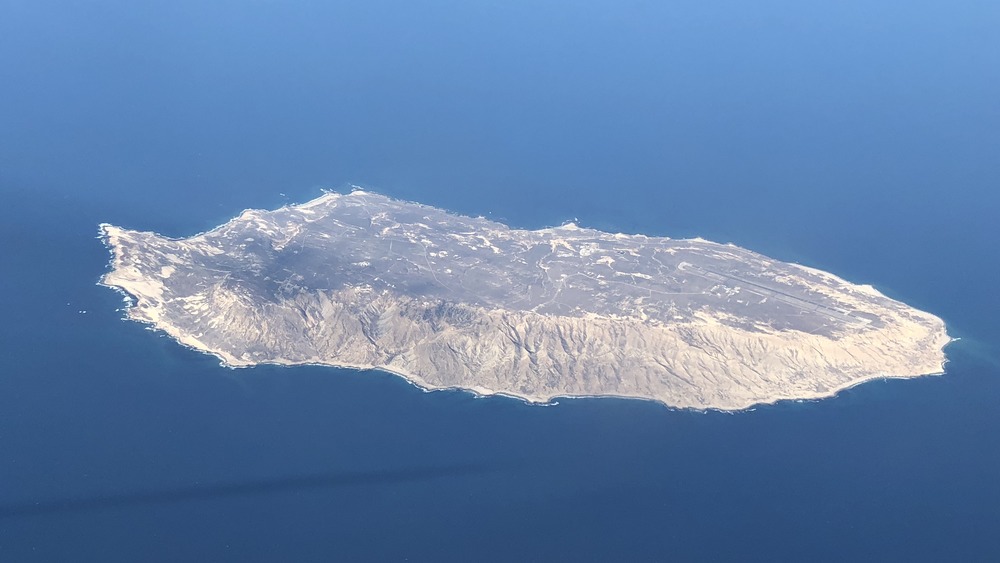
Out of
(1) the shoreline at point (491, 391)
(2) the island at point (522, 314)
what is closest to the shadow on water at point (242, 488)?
(1) the shoreline at point (491, 391)

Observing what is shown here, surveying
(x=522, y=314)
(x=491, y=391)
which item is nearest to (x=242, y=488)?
(x=491, y=391)

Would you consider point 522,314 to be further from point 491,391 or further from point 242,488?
point 242,488

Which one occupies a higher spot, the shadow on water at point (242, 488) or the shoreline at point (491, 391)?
the shoreline at point (491, 391)

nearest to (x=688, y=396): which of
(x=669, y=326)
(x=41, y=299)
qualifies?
(x=669, y=326)

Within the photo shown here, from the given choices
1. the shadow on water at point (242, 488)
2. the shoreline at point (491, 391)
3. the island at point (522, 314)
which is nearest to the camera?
the shadow on water at point (242, 488)

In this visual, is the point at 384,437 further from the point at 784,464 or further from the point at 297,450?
the point at 784,464

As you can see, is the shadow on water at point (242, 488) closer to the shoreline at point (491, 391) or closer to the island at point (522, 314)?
the shoreline at point (491, 391)
